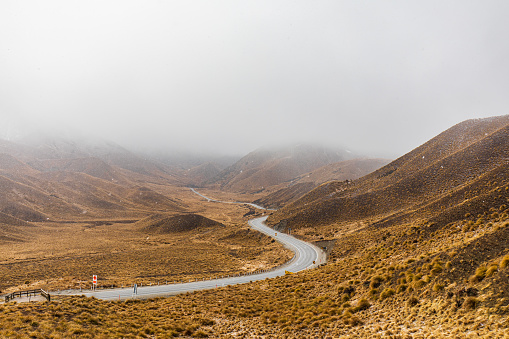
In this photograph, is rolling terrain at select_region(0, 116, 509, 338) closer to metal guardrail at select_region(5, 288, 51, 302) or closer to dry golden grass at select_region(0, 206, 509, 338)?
dry golden grass at select_region(0, 206, 509, 338)

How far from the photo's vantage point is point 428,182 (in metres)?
59.0

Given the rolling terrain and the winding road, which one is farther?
the winding road

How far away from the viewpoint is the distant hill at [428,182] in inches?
1582

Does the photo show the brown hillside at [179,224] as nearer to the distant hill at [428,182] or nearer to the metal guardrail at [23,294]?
the distant hill at [428,182]

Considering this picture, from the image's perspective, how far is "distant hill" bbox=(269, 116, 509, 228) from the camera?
132 feet

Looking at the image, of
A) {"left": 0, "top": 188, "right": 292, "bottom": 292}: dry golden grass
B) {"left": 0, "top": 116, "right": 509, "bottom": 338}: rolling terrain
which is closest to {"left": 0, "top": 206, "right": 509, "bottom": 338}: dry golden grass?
{"left": 0, "top": 116, "right": 509, "bottom": 338}: rolling terrain

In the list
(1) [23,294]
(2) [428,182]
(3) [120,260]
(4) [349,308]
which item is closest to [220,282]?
(4) [349,308]

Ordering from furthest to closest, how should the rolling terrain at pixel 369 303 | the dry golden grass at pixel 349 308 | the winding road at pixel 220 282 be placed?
the winding road at pixel 220 282 → the rolling terrain at pixel 369 303 → the dry golden grass at pixel 349 308

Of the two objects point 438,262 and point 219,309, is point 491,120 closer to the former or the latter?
point 438,262

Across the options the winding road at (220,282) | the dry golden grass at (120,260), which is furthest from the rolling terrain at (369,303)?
the dry golden grass at (120,260)

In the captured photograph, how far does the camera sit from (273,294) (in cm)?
2291

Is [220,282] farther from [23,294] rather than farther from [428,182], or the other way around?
[428,182]

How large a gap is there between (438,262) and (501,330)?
7.72 m

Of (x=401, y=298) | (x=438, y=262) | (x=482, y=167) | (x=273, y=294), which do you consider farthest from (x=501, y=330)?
(x=482, y=167)
